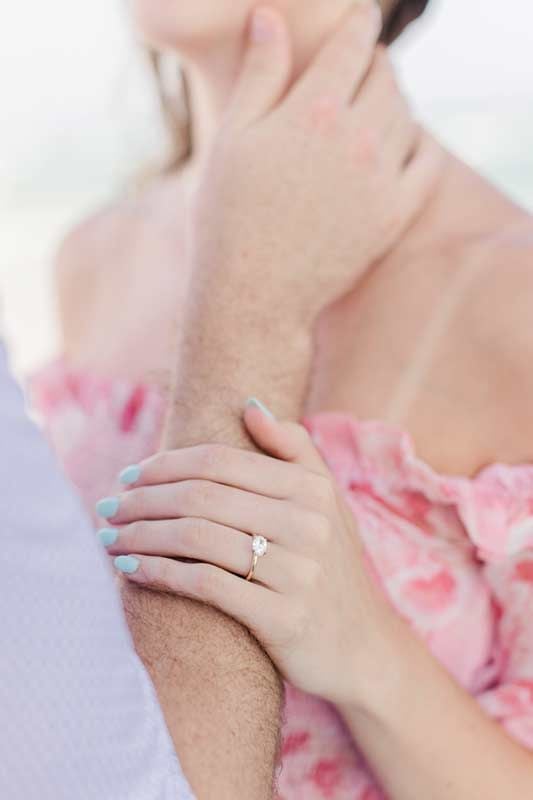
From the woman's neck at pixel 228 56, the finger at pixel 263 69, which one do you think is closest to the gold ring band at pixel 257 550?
the finger at pixel 263 69

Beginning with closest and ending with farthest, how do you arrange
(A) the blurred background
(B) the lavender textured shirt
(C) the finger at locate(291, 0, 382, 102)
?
(B) the lavender textured shirt → (C) the finger at locate(291, 0, 382, 102) → (A) the blurred background

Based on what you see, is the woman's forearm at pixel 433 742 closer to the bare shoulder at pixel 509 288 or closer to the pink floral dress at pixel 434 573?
the pink floral dress at pixel 434 573

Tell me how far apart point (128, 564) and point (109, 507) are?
0.23ft

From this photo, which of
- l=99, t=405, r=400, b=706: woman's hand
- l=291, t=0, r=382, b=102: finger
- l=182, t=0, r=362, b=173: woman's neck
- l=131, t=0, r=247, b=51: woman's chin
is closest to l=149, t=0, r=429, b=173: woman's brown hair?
l=182, t=0, r=362, b=173: woman's neck

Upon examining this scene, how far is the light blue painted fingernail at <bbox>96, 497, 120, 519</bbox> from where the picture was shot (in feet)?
2.62

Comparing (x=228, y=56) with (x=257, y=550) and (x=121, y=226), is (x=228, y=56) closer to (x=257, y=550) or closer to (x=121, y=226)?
(x=121, y=226)

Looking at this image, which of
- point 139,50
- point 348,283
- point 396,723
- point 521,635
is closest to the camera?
point 396,723

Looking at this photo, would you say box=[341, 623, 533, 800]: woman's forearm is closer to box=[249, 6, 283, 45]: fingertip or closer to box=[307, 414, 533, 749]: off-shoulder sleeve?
box=[307, 414, 533, 749]: off-shoulder sleeve

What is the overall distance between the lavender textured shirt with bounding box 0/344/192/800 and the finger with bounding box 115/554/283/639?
15cm

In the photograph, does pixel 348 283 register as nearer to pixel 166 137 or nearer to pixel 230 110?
pixel 230 110

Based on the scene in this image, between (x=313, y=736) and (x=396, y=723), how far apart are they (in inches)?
6.3

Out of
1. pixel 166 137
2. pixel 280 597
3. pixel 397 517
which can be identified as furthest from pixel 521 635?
pixel 166 137

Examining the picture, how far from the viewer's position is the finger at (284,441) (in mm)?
794

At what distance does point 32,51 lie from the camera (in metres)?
2.14
